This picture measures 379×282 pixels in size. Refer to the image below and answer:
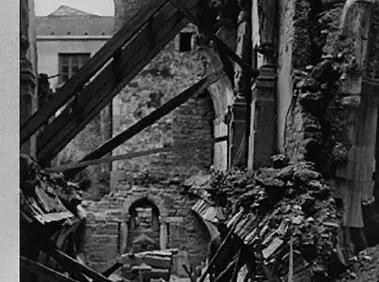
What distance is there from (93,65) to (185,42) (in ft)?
32.7

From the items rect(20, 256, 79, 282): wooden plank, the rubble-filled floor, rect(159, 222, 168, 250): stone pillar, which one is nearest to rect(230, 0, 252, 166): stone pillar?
the rubble-filled floor

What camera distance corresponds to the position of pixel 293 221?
5.00 meters

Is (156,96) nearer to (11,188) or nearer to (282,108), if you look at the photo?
(282,108)

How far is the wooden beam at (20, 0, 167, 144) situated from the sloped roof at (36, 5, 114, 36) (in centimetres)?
1406

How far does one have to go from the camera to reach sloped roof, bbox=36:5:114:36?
20062mm

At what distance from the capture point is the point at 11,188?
6.64ft

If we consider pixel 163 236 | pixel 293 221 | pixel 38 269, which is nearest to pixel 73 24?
pixel 163 236

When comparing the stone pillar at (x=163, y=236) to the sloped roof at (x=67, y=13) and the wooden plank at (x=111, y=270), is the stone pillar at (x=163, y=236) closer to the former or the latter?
the wooden plank at (x=111, y=270)

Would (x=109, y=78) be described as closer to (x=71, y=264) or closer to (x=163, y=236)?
(x=71, y=264)

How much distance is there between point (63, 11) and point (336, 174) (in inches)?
696

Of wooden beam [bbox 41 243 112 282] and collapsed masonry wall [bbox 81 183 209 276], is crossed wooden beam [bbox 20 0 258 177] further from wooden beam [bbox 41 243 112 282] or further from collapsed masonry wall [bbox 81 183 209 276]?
collapsed masonry wall [bbox 81 183 209 276]

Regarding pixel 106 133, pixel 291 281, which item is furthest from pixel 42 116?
pixel 106 133

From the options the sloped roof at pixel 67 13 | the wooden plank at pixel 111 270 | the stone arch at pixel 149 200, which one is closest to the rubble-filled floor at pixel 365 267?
the wooden plank at pixel 111 270

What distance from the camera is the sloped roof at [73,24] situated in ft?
65.8
